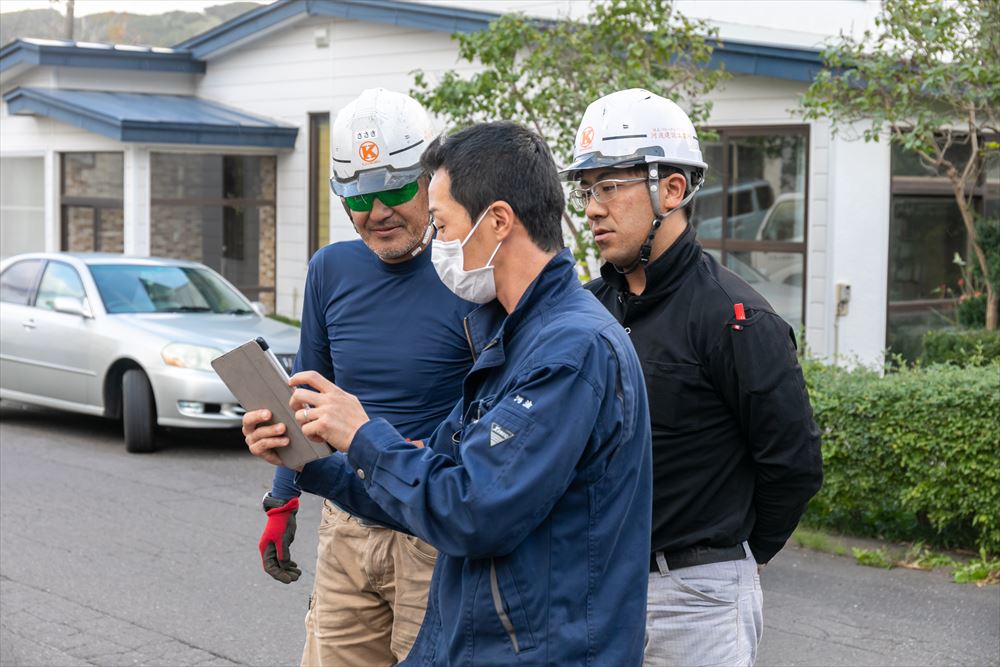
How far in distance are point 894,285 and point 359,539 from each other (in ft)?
34.5

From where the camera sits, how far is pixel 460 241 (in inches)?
99.5

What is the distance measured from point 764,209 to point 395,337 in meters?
10.1

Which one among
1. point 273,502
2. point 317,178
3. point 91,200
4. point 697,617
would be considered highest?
point 317,178

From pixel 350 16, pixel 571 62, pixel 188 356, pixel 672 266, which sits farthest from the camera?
pixel 350 16

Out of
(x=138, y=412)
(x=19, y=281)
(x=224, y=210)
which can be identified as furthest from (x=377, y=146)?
(x=224, y=210)

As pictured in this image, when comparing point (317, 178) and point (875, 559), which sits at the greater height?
point (317, 178)

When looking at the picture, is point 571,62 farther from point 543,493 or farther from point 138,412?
point 543,493

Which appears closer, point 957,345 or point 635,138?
point 635,138

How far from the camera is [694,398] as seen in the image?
10.5 ft

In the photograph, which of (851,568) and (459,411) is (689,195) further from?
(851,568)

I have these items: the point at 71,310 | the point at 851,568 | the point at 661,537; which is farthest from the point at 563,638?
the point at 71,310

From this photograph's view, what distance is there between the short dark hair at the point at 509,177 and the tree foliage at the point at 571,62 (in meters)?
8.23

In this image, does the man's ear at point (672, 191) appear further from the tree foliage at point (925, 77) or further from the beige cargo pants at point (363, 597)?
the tree foliage at point (925, 77)

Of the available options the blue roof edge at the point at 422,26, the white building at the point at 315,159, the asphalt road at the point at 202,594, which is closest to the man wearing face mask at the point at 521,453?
the asphalt road at the point at 202,594
